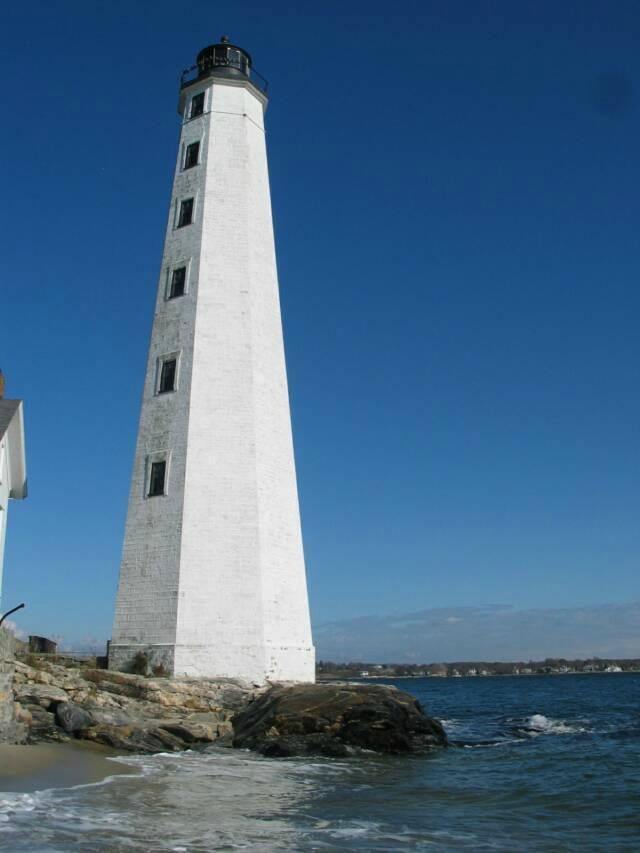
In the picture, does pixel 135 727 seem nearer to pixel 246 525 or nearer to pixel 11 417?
pixel 246 525

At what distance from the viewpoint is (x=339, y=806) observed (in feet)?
40.0

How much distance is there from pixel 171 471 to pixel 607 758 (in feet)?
42.3

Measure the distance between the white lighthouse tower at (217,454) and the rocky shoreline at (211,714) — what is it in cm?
103

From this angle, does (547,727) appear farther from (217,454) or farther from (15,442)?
(15,442)

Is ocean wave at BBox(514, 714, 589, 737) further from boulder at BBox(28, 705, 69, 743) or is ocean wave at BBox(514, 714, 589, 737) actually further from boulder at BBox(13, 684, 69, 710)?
boulder at BBox(28, 705, 69, 743)

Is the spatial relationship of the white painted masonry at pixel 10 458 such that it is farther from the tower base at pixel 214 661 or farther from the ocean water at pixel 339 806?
the ocean water at pixel 339 806

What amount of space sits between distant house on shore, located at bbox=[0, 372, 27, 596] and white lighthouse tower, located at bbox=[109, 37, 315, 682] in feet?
9.90

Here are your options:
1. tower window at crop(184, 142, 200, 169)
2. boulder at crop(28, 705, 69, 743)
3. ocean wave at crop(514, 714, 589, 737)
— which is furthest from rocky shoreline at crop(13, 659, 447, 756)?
tower window at crop(184, 142, 200, 169)

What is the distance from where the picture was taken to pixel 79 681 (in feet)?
65.1

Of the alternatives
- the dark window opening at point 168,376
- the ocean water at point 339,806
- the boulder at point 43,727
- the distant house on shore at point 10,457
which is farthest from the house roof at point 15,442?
the ocean water at point 339,806

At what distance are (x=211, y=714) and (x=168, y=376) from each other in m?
9.29

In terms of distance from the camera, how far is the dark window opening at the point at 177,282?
24859 mm

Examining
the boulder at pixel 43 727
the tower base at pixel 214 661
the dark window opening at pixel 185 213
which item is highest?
the dark window opening at pixel 185 213

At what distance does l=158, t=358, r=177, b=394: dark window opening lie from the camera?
78.3 ft
